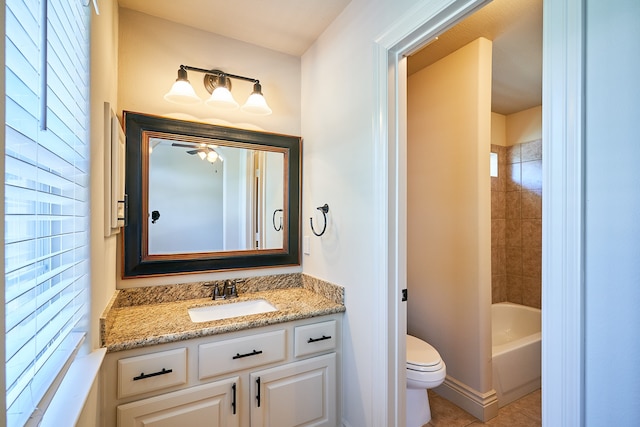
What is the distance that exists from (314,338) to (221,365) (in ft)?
1.67

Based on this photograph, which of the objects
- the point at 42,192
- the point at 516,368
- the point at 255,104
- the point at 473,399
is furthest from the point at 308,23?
the point at 516,368

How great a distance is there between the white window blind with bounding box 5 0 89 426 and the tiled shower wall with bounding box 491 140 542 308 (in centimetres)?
357

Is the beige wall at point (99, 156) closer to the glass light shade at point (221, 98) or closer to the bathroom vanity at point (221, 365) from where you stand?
the bathroom vanity at point (221, 365)

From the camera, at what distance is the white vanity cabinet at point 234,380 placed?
126 cm

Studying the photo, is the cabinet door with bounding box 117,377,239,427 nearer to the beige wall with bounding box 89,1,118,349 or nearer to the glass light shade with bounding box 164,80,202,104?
the beige wall with bounding box 89,1,118,349

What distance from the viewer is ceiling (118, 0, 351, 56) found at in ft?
5.53

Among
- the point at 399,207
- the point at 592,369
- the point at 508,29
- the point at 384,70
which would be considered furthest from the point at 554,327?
the point at 508,29

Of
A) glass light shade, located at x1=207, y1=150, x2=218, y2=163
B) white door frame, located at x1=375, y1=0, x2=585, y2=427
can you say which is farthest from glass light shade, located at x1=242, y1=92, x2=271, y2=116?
white door frame, located at x1=375, y1=0, x2=585, y2=427

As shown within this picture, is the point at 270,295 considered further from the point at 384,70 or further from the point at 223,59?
the point at 223,59

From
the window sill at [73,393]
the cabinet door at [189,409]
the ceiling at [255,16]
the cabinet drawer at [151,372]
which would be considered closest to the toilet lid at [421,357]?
the cabinet door at [189,409]

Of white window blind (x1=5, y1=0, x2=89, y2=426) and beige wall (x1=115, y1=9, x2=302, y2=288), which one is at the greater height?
beige wall (x1=115, y1=9, x2=302, y2=288)

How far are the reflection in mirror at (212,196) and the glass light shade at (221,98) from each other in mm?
246

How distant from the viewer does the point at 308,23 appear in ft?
6.13

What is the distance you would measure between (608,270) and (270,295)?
168 cm
